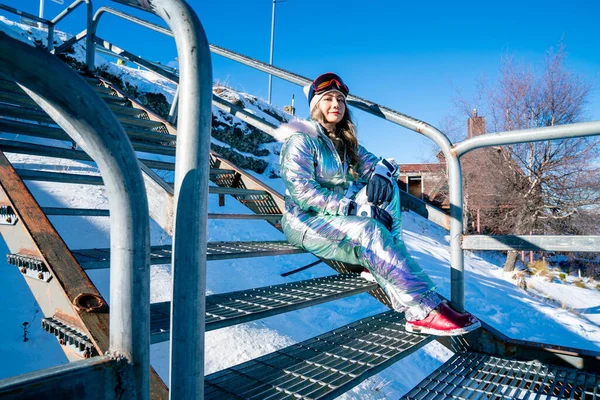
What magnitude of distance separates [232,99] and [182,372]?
9.94 m

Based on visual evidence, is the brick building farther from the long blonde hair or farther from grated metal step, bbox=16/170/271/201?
grated metal step, bbox=16/170/271/201

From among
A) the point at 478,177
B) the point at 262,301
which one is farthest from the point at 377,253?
the point at 478,177

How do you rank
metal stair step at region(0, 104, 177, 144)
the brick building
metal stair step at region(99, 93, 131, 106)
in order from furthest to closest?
the brick building → metal stair step at region(99, 93, 131, 106) → metal stair step at region(0, 104, 177, 144)

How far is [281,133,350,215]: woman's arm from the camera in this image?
6.70ft

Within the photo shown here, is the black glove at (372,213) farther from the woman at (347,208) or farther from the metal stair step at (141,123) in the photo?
the metal stair step at (141,123)

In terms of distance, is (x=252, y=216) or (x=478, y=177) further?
(x=478, y=177)

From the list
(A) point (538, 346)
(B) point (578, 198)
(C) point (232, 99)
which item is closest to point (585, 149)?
(B) point (578, 198)

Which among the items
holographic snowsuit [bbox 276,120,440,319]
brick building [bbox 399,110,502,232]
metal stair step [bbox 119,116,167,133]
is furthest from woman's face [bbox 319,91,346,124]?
brick building [bbox 399,110,502,232]

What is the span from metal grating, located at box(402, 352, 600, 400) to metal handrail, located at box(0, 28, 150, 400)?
1058mm

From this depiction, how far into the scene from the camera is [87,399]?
28.3 inches

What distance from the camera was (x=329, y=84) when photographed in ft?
8.11

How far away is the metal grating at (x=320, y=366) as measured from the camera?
121 centimetres

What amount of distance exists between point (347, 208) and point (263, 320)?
1796 millimetres

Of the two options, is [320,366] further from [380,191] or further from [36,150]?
[36,150]
